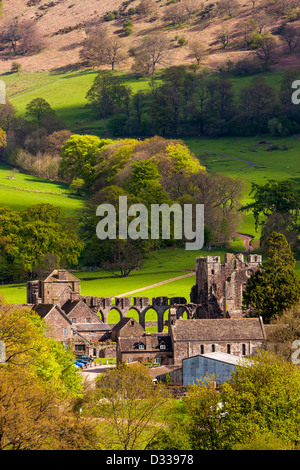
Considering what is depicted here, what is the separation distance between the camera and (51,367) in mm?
64125

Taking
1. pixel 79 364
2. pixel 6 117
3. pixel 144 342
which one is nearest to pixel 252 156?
pixel 6 117

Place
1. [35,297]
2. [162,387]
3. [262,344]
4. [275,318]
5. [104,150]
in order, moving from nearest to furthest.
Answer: [162,387] < [262,344] < [275,318] < [35,297] < [104,150]

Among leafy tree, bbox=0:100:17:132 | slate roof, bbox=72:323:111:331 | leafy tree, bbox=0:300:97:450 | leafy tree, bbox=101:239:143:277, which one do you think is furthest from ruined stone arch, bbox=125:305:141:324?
leafy tree, bbox=0:100:17:132

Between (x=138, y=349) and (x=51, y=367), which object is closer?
(x=51, y=367)

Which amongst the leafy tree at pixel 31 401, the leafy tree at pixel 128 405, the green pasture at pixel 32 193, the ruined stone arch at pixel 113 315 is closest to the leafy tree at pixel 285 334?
the leafy tree at pixel 128 405

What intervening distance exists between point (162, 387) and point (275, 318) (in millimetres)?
26035

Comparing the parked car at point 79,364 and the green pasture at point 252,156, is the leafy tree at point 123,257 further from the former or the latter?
the parked car at point 79,364

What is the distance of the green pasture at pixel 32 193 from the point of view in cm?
14188

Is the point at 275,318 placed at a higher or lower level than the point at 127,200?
lower

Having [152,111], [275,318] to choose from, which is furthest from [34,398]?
[152,111]

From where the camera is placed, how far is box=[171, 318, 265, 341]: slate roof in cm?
7981

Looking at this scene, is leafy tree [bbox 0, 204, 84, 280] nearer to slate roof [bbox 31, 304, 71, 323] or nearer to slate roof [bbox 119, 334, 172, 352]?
slate roof [bbox 31, 304, 71, 323]

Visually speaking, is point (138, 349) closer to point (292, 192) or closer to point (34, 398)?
point (34, 398)

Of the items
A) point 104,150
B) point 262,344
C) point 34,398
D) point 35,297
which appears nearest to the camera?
point 34,398
